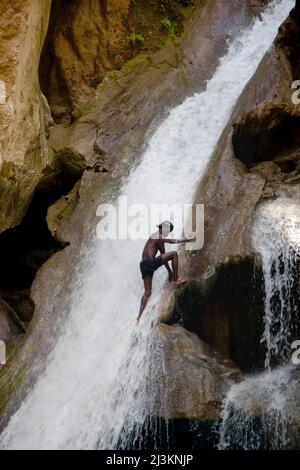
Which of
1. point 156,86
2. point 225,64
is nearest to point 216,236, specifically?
point 156,86

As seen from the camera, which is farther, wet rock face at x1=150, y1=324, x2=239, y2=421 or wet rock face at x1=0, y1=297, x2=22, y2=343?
wet rock face at x1=0, y1=297, x2=22, y2=343

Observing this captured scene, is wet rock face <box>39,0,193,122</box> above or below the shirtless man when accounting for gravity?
above

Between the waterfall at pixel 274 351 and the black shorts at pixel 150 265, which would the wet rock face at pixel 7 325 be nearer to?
the black shorts at pixel 150 265

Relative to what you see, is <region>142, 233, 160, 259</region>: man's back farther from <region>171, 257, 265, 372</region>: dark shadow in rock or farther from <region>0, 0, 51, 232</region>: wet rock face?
<region>0, 0, 51, 232</region>: wet rock face

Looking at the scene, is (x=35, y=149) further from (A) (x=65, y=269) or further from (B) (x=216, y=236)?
(B) (x=216, y=236)

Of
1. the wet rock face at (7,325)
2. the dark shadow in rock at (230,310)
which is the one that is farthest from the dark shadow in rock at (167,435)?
the wet rock face at (7,325)

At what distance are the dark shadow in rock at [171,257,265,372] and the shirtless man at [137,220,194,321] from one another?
1.30 feet

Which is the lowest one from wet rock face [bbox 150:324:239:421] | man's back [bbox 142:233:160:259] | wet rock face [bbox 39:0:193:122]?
wet rock face [bbox 150:324:239:421]

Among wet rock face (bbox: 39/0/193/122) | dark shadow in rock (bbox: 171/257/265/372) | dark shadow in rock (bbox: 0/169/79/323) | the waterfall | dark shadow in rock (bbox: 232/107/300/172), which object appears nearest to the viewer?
the waterfall

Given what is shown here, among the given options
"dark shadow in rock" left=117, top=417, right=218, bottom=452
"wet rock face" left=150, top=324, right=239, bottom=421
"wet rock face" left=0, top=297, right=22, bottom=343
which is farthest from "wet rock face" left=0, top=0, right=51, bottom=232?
"dark shadow in rock" left=117, top=417, right=218, bottom=452

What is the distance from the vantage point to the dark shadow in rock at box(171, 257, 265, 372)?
8766 mm

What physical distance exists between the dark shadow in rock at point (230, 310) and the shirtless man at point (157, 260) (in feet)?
1.30

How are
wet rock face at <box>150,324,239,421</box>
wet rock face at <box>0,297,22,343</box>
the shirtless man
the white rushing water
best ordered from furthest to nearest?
1. wet rock face at <box>0,297,22,343</box>
2. the shirtless man
3. the white rushing water
4. wet rock face at <box>150,324,239,421</box>

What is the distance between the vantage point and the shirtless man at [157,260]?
8875 millimetres
